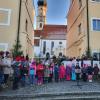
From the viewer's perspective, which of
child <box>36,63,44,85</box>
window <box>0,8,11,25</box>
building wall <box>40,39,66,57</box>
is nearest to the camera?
child <box>36,63,44,85</box>

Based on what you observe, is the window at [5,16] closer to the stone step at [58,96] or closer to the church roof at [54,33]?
the stone step at [58,96]

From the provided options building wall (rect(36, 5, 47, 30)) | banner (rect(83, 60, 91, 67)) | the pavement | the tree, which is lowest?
the pavement

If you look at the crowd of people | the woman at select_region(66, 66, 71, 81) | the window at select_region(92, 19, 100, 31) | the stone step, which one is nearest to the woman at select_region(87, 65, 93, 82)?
the crowd of people

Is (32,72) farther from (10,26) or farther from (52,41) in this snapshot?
(52,41)

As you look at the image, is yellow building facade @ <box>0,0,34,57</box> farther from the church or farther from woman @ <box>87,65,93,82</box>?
the church

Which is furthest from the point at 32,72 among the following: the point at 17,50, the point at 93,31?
the point at 93,31

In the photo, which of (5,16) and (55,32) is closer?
(5,16)

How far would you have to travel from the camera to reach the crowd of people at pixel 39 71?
13002 millimetres

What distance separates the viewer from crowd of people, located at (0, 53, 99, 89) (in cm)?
1300

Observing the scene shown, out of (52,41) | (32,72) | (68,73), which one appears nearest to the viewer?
(32,72)

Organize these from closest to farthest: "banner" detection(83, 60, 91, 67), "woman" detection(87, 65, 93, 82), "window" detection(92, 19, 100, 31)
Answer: "woman" detection(87, 65, 93, 82) < "banner" detection(83, 60, 91, 67) < "window" detection(92, 19, 100, 31)

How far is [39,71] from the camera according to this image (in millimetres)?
15039

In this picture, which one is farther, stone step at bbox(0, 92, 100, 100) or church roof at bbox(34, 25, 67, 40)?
church roof at bbox(34, 25, 67, 40)

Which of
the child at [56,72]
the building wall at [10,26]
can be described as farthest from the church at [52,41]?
the child at [56,72]
